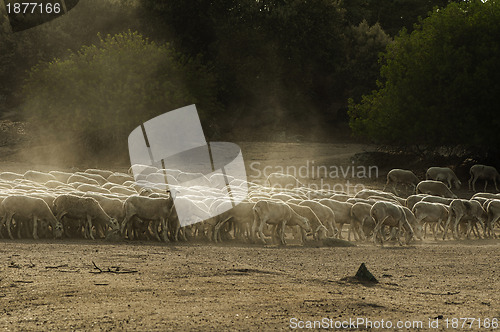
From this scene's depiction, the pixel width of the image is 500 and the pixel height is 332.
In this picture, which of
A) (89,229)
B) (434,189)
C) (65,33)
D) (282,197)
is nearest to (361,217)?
(282,197)

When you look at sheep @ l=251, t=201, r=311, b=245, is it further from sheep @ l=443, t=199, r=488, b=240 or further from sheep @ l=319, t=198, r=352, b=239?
sheep @ l=443, t=199, r=488, b=240

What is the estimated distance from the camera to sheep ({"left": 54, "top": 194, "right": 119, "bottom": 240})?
56.0 feet

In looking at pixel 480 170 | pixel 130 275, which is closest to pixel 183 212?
pixel 130 275

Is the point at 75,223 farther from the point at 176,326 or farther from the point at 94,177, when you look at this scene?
the point at 176,326

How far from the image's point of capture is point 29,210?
54.9 ft

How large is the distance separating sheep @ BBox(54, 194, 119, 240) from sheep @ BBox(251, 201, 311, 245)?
3356 millimetres

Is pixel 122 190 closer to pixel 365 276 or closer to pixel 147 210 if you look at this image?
pixel 147 210

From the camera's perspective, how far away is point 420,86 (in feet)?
113

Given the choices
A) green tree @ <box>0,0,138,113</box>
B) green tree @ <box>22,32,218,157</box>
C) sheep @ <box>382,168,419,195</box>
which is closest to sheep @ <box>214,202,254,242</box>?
sheep @ <box>382,168,419,195</box>

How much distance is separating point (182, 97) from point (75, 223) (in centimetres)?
2449

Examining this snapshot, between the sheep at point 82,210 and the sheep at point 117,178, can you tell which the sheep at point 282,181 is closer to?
the sheep at point 117,178

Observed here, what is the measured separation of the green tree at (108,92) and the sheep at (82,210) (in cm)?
2371

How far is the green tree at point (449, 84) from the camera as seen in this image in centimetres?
3284

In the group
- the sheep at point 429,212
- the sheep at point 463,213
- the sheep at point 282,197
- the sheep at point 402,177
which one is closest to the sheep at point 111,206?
the sheep at point 282,197
